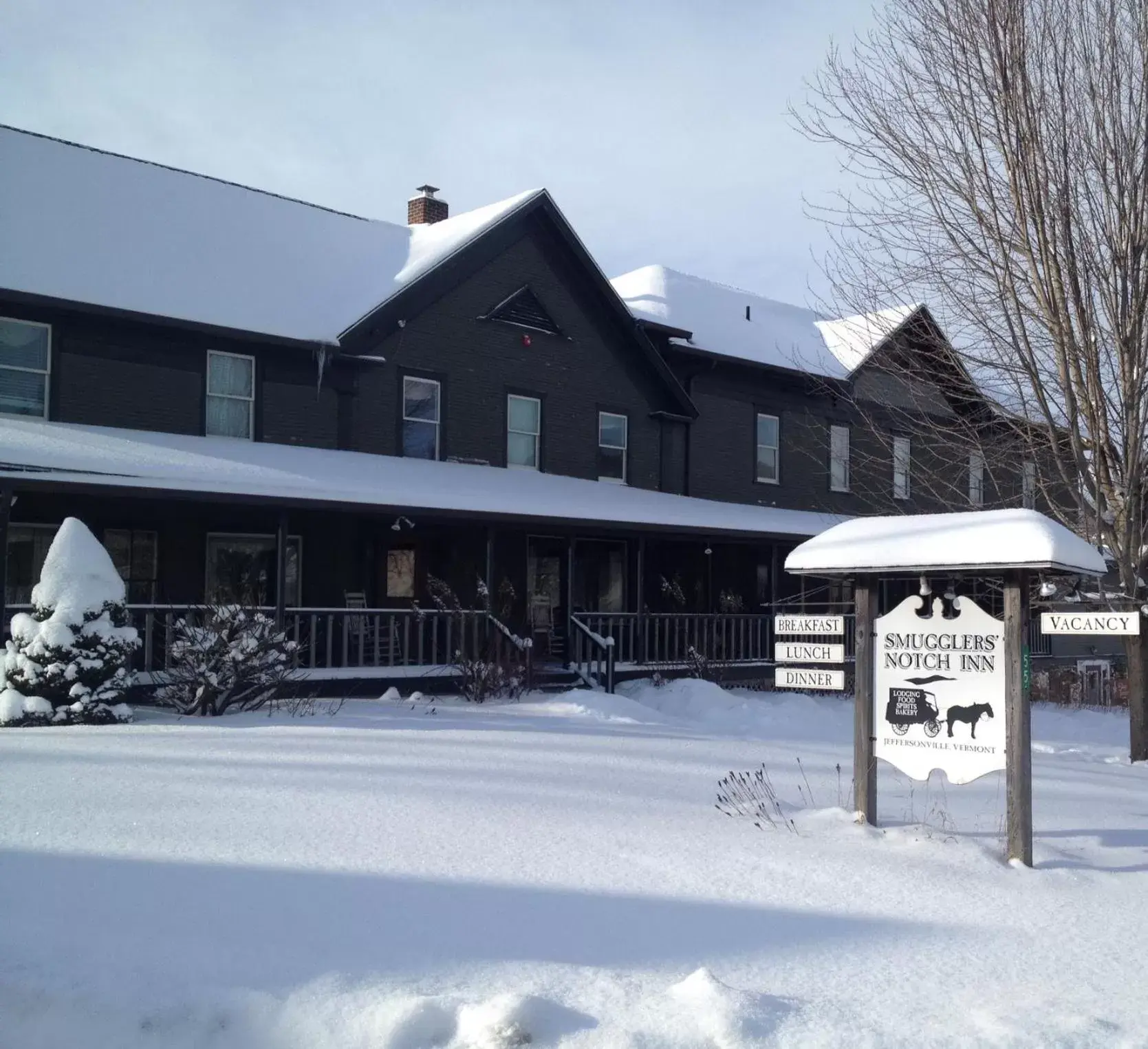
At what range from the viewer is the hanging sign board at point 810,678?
311 inches

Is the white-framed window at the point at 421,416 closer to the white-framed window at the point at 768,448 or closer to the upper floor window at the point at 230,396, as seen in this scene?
the upper floor window at the point at 230,396

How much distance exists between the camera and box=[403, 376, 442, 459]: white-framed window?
755 inches

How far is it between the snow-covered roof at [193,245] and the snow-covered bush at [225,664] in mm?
5728

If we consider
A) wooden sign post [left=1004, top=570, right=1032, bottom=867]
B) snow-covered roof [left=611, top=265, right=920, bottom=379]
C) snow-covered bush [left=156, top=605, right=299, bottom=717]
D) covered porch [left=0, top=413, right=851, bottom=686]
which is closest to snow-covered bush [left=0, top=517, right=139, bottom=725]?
snow-covered bush [left=156, top=605, right=299, bottom=717]

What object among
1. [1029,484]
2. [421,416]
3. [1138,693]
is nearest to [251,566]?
[421,416]

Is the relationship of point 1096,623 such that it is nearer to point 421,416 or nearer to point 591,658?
point 591,658

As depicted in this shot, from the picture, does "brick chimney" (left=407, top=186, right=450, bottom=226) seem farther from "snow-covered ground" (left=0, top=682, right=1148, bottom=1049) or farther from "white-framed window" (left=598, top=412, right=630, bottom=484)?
"snow-covered ground" (left=0, top=682, right=1148, bottom=1049)

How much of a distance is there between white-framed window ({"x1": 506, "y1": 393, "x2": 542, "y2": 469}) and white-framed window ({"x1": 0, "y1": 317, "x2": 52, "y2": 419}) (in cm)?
738

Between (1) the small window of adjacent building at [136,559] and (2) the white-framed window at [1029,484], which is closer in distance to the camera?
(2) the white-framed window at [1029,484]

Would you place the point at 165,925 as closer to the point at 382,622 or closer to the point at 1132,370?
the point at 1132,370

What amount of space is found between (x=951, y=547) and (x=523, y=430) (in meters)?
13.9

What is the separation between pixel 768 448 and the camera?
2481 cm

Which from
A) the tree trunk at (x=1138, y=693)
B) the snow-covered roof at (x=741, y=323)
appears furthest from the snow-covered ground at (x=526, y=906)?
the snow-covered roof at (x=741, y=323)

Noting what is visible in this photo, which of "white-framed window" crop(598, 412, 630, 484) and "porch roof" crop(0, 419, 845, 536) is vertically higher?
"white-framed window" crop(598, 412, 630, 484)
